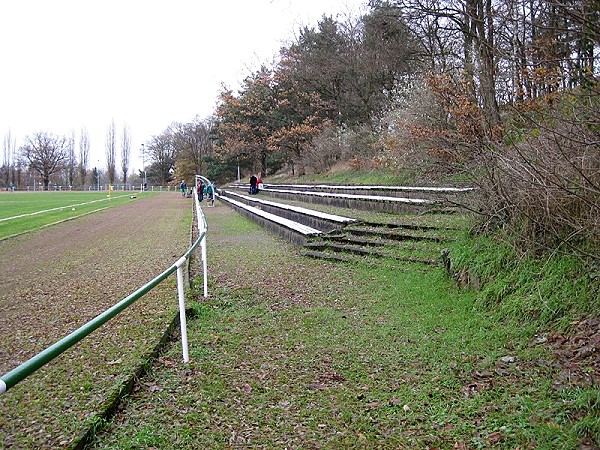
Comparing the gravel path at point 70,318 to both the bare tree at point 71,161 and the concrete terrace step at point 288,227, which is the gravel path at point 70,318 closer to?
the concrete terrace step at point 288,227

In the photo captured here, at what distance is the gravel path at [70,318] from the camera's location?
143 inches

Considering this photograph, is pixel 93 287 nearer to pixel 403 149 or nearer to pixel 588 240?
pixel 588 240

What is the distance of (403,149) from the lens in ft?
55.6

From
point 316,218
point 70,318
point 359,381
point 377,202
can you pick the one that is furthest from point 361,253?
point 359,381

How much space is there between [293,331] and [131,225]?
14.8 meters

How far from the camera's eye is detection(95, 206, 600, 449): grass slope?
3.26 m

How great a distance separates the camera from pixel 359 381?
4.17 meters

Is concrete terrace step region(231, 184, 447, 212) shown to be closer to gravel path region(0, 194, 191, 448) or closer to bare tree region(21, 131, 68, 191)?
Result: gravel path region(0, 194, 191, 448)

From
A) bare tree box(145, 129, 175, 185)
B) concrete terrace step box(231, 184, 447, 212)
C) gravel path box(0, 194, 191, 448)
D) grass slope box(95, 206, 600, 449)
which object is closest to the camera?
grass slope box(95, 206, 600, 449)

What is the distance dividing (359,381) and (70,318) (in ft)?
12.7

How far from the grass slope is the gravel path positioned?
377 mm

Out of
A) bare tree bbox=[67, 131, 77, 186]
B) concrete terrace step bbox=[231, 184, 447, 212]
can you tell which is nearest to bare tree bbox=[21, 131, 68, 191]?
bare tree bbox=[67, 131, 77, 186]

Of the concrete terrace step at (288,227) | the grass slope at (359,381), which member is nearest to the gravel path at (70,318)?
the grass slope at (359,381)

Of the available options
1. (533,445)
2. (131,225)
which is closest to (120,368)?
(533,445)
